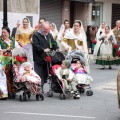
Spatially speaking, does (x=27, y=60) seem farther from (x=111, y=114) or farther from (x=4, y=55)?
(x=111, y=114)

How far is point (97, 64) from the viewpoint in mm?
20328

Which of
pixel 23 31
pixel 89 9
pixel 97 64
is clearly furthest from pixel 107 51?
pixel 89 9

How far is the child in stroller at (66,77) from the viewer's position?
11836 millimetres

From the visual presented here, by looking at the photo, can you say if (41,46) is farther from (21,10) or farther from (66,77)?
(21,10)

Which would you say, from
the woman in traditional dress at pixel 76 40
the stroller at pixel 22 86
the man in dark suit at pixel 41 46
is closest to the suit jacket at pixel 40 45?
the man in dark suit at pixel 41 46

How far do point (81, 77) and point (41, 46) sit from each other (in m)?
1.24

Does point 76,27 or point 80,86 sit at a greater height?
point 76,27

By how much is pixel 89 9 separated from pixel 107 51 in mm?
14418

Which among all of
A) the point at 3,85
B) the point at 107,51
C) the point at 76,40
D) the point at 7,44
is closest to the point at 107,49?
the point at 107,51

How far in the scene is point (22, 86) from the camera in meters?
11.5

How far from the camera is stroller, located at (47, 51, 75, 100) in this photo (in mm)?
11869

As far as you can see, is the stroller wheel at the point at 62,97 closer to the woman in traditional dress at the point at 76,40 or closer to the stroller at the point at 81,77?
the stroller at the point at 81,77

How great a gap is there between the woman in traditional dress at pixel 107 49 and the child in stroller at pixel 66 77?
7359 millimetres

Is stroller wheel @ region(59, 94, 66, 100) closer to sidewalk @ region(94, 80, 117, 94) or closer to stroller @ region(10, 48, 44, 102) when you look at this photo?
stroller @ region(10, 48, 44, 102)
